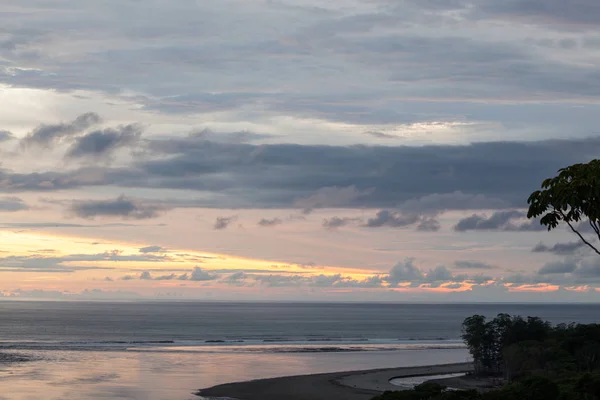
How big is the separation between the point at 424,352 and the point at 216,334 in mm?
64285

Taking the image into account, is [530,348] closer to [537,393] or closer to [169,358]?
[537,393]

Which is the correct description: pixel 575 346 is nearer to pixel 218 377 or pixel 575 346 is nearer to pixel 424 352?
pixel 218 377

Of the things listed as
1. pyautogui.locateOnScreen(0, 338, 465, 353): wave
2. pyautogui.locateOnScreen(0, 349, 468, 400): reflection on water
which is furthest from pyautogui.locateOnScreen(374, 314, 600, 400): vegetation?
pyautogui.locateOnScreen(0, 338, 465, 353): wave

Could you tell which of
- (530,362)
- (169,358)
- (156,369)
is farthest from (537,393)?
(169,358)

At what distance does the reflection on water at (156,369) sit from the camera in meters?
80.0

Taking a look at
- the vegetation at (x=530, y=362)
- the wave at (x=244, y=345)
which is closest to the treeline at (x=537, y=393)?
the vegetation at (x=530, y=362)

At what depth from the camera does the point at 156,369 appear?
4043 inches

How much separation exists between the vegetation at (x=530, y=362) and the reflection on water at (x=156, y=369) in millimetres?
15457

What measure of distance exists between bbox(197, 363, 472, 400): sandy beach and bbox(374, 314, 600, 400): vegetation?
9648mm

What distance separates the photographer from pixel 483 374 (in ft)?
353

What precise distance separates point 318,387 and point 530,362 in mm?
25396

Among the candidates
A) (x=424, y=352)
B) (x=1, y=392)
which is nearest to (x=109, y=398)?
(x=1, y=392)

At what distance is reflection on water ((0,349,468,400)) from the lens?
80.0m

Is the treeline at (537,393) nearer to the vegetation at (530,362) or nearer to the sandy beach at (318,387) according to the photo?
the vegetation at (530,362)
